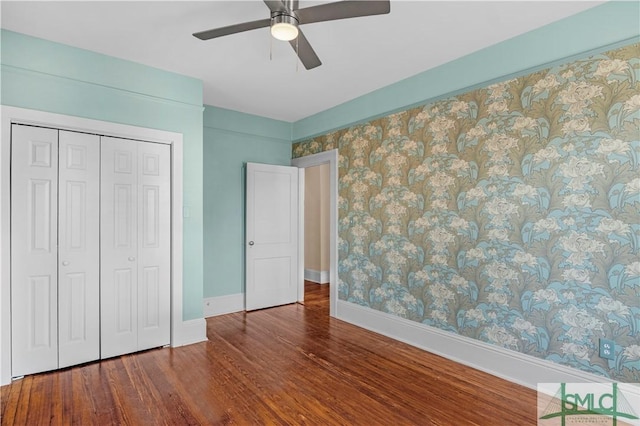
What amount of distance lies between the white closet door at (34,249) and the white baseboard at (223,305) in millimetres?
1729

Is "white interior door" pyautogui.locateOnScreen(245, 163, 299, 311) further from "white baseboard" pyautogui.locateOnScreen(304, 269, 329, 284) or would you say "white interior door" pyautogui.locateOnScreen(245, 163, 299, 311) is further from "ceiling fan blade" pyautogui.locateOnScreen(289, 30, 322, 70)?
"ceiling fan blade" pyautogui.locateOnScreen(289, 30, 322, 70)

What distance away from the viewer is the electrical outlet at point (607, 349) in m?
2.23

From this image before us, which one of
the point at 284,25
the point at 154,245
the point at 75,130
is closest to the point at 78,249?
the point at 154,245

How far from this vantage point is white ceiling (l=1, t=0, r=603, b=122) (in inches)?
91.7

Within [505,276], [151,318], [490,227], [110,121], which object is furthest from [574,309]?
[110,121]

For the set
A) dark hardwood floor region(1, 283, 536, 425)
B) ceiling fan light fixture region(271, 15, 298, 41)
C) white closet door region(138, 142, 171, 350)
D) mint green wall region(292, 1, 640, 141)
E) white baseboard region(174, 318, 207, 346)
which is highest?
mint green wall region(292, 1, 640, 141)

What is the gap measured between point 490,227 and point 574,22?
1553 mm

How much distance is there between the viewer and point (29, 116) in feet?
8.77

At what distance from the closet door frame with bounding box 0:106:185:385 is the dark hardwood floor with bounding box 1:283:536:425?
30 cm

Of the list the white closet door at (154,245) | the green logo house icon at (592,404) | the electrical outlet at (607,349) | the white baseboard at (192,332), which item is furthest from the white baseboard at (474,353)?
the white closet door at (154,245)

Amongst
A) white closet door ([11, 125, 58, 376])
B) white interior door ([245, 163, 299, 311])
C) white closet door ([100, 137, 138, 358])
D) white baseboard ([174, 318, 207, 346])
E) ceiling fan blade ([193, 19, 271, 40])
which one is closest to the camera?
ceiling fan blade ([193, 19, 271, 40])

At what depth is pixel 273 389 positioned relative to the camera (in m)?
2.53

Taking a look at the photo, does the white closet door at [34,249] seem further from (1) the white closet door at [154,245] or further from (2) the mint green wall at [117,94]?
(1) the white closet door at [154,245]

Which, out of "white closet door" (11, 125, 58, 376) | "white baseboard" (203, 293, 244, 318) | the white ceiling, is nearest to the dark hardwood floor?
"white closet door" (11, 125, 58, 376)
